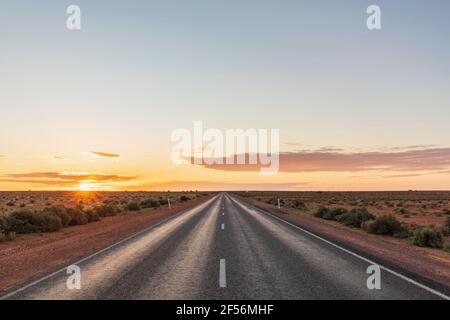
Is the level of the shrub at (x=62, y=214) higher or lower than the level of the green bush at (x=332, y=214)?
higher

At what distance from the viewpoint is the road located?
7.84 meters

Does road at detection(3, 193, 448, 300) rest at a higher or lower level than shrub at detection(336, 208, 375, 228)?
higher

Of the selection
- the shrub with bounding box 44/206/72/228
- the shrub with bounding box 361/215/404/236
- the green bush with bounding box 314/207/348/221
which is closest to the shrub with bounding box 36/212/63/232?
the shrub with bounding box 44/206/72/228

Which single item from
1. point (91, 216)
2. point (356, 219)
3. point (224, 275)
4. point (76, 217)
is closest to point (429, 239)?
point (356, 219)

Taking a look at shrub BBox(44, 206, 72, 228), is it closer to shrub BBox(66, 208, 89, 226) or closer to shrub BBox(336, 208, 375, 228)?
shrub BBox(66, 208, 89, 226)

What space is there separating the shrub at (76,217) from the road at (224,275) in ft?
50.3

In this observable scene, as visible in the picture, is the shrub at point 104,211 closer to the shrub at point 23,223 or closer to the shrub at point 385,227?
the shrub at point 23,223

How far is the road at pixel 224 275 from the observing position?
7840 millimetres

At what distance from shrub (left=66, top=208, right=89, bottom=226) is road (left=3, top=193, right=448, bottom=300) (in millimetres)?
15317

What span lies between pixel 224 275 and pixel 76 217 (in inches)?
881

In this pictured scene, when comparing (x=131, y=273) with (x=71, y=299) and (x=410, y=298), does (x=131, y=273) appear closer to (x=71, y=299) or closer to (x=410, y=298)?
(x=71, y=299)

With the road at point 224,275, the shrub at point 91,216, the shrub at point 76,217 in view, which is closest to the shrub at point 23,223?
the shrub at point 76,217

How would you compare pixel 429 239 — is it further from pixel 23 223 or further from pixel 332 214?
pixel 23 223

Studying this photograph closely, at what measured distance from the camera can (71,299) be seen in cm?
759
